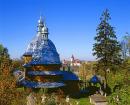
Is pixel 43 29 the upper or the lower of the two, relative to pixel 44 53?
upper

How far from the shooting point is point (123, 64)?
63.2m

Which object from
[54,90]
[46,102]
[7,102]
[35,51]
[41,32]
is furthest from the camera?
[41,32]

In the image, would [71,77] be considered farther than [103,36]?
No

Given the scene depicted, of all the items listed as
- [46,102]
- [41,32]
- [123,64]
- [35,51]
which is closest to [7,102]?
[46,102]

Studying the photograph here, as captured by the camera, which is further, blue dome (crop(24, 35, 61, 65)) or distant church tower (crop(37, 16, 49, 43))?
distant church tower (crop(37, 16, 49, 43))

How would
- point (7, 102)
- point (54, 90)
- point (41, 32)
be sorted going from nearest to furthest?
1. point (7, 102)
2. point (54, 90)
3. point (41, 32)

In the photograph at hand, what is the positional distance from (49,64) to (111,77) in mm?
13896

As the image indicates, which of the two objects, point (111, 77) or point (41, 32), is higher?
point (41, 32)

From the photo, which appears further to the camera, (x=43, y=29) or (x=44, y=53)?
(x=43, y=29)

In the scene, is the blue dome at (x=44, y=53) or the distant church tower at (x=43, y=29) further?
the distant church tower at (x=43, y=29)

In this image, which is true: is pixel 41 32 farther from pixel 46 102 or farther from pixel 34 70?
pixel 46 102

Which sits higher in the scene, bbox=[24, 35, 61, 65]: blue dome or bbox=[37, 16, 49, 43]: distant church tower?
bbox=[37, 16, 49, 43]: distant church tower

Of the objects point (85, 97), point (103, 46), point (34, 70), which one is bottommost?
point (85, 97)

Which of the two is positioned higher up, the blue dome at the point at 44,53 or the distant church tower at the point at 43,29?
the distant church tower at the point at 43,29
